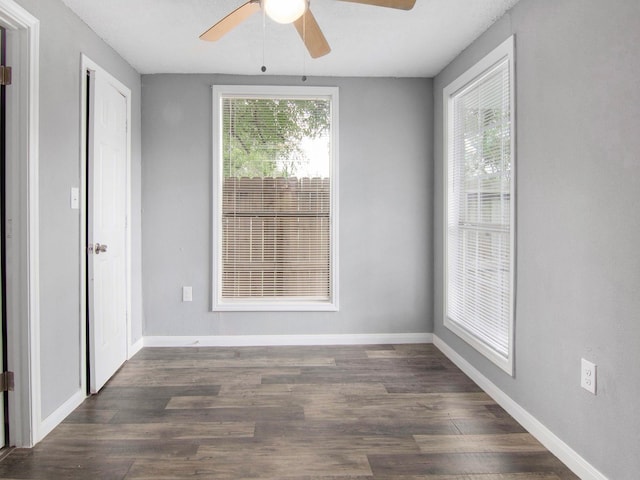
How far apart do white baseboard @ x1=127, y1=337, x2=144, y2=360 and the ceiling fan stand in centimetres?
257

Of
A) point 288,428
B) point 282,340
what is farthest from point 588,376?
point 282,340

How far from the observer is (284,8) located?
5.66ft

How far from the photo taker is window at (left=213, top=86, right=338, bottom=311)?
399 cm

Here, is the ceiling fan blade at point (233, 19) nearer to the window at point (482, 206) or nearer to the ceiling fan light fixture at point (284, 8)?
the ceiling fan light fixture at point (284, 8)

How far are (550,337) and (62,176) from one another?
9.18 feet

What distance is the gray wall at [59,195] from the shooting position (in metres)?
2.37

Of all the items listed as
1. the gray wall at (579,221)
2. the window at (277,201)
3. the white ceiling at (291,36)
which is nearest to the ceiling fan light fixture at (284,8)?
the white ceiling at (291,36)

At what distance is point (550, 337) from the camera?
2270mm

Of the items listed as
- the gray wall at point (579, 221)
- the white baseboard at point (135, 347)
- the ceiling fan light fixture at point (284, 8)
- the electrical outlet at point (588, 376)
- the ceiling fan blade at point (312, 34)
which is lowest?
the white baseboard at point (135, 347)

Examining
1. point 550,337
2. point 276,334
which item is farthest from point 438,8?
point 276,334

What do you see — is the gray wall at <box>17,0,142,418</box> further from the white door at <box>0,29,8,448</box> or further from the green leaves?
the green leaves

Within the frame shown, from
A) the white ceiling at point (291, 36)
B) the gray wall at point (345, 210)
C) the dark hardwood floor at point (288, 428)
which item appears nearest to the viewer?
the dark hardwood floor at point (288, 428)

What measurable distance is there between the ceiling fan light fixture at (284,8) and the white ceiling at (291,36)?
3.17 feet

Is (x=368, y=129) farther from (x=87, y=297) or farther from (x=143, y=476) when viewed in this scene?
(x=143, y=476)
